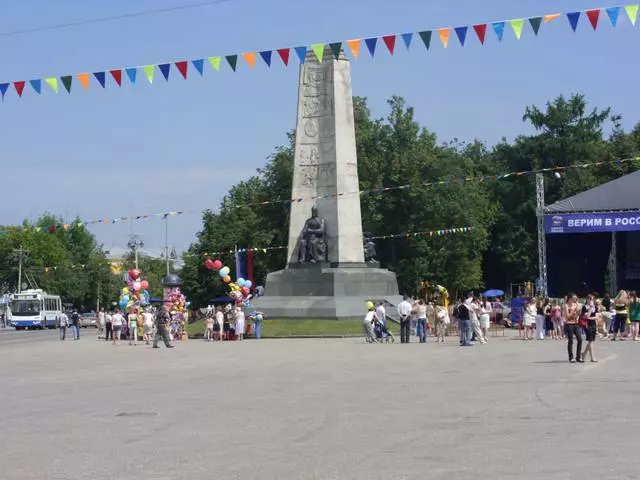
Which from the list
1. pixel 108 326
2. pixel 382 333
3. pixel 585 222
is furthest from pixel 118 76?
pixel 585 222

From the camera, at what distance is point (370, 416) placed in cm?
1416

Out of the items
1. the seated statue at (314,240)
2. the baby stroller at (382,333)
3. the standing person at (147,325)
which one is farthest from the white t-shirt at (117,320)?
the baby stroller at (382,333)

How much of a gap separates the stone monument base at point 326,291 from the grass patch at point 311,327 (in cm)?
53

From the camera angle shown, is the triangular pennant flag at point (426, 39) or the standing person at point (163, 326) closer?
the triangular pennant flag at point (426, 39)

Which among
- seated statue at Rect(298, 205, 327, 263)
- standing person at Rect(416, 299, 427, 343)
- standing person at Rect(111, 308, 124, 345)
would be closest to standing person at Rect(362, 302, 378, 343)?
standing person at Rect(416, 299, 427, 343)

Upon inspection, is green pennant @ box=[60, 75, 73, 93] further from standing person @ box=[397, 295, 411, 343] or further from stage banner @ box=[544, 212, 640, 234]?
stage banner @ box=[544, 212, 640, 234]

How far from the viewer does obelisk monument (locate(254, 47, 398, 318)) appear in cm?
4184

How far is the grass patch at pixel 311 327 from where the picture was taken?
39750mm

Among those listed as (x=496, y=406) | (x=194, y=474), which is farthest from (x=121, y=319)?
(x=194, y=474)

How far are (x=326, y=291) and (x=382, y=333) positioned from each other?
20.4 feet

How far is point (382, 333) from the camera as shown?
120ft

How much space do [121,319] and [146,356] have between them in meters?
14.1

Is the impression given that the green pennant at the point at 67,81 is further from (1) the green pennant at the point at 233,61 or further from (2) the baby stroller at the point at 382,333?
(2) the baby stroller at the point at 382,333

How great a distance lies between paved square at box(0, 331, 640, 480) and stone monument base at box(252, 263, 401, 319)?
15795mm
